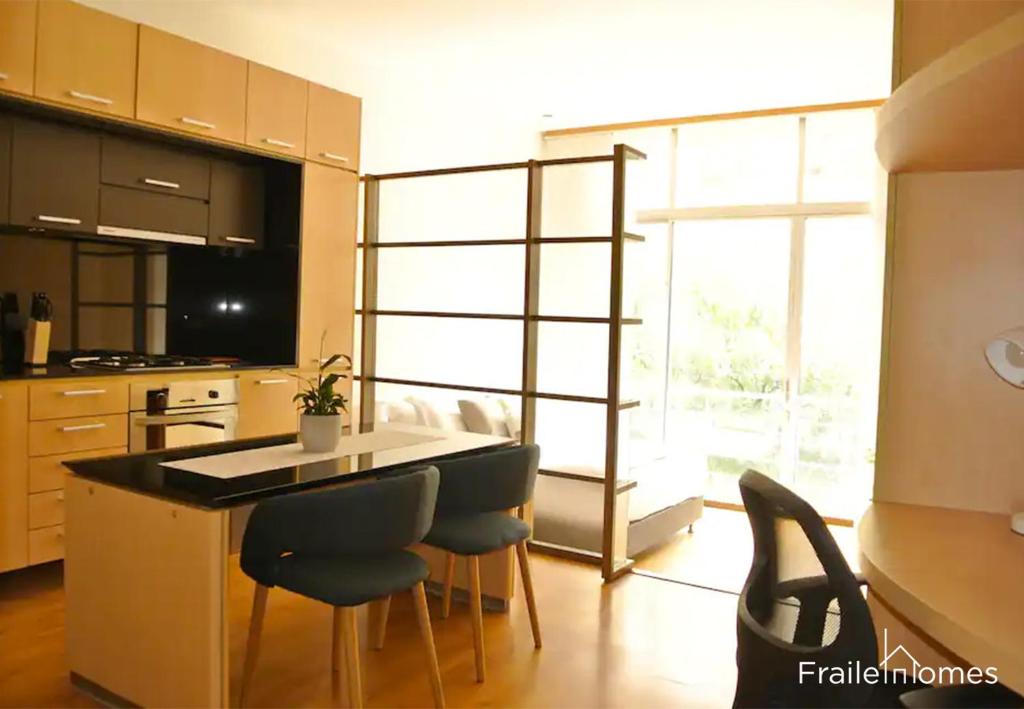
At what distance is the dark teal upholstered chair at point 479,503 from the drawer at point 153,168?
7.92ft

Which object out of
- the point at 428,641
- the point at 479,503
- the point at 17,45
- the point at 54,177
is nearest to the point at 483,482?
the point at 479,503

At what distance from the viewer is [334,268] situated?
4.89 m

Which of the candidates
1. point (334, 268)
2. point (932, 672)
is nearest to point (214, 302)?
point (334, 268)

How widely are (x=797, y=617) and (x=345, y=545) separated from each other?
128cm

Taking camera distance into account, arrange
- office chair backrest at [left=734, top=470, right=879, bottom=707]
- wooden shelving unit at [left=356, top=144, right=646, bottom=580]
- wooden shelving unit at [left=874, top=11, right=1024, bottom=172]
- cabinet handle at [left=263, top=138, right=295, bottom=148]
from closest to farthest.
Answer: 1. wooden shelving unit at [left=874, top=11, right=1024, bottom=172]
2. office chair backrest at [left=734, top=470, right=879, bottom=707]
3. wooden shelving unit at [left=356, top=144, right=646, bottom=580]
4. cabinet handle at [left=263, top=138, right=295, bottom=148]

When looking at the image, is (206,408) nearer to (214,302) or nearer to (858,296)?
(214,302)

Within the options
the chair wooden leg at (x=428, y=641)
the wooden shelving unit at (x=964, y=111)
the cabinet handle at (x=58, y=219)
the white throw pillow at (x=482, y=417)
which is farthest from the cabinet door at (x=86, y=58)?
the wooden shelving unit at (x=964, y=111)

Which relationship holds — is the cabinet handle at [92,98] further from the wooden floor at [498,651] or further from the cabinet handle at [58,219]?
the wooden floor at [498,651]

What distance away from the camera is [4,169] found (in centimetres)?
356

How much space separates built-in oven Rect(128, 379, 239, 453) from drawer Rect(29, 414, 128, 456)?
0.22ft

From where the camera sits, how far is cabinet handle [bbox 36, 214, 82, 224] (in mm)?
3687

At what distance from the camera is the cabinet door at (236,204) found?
4531mm

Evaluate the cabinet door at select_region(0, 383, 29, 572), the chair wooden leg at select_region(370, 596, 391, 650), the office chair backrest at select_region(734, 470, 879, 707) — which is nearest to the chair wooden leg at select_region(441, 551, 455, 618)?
the chair wooden leg at select_region(370, 596, 391, 650)

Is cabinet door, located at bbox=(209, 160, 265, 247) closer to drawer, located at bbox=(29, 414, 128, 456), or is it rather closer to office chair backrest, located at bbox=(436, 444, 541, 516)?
drawer, located at bbox=(29, 414, 128, 456)
